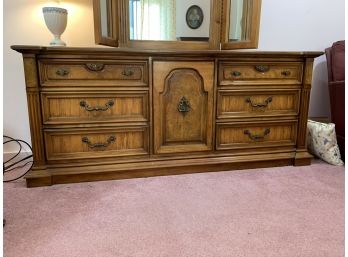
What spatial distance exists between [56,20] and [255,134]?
53.4 inches

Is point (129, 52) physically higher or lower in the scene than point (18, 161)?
higher

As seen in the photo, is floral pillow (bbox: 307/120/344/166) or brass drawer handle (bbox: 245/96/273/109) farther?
floral pillow (bbox: 307/120/344/166)

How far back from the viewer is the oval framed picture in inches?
68.9

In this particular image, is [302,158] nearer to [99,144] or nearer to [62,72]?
[99,144]

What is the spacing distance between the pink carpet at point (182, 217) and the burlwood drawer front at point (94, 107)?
1.19ft

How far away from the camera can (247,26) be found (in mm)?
1740

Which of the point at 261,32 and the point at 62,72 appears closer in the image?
the point at 62,72

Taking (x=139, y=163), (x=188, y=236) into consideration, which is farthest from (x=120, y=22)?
(x=188, y=236)

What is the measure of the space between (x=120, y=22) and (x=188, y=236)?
129 centimetres

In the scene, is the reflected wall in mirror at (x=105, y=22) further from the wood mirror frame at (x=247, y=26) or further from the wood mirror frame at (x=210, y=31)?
the wood mirror frame at (x=247, y=26)

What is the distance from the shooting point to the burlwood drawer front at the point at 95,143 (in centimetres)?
147

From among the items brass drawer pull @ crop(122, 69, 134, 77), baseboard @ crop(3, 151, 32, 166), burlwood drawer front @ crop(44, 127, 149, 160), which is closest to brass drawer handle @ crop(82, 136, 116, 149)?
burlwood drawer front @ crop(44, 127, 149, 160)

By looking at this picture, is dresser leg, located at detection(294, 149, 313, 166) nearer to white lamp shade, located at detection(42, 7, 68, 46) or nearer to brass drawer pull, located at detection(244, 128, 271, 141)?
brass drawer pull, located at detection(244, 128, 271, 141)

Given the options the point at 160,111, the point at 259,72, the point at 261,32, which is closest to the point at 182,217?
the point at 160,111
